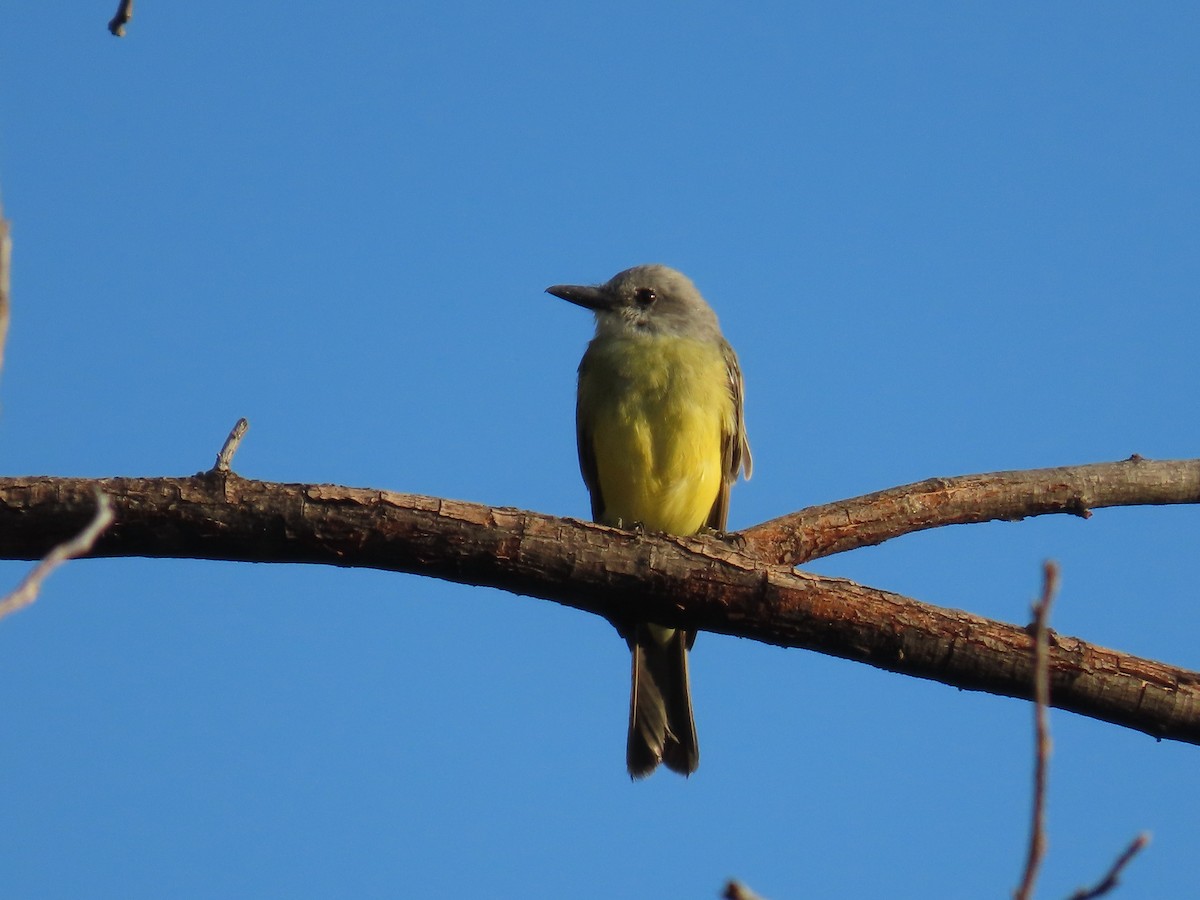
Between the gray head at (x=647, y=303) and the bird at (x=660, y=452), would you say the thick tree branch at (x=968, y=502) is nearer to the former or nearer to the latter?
the bird at (x=660, y=452)

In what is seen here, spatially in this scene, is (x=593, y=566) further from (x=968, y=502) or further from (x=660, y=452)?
(x=660, y=452)

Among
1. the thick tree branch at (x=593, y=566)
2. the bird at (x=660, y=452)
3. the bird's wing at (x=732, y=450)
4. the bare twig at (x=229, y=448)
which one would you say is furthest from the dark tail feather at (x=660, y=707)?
the bare twig at (x=229, y=448)

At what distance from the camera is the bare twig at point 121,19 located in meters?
2.95

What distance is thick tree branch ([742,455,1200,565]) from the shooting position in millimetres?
5848

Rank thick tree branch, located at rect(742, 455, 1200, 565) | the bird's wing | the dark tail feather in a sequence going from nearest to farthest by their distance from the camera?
thick tree branch, located at rect(742, 455, 1200, 565) → the dark tail feather → the bird's wing

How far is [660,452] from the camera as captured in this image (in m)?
7.14

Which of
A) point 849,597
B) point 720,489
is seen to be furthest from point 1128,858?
point 720,489

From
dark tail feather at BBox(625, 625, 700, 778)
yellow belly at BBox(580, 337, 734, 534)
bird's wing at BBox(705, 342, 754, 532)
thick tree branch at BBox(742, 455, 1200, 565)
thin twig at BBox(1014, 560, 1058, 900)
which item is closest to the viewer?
thin twig at BBox(1014, 560, 1058, 900)

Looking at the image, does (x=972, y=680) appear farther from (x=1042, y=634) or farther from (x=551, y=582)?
(x=1042, y=634)

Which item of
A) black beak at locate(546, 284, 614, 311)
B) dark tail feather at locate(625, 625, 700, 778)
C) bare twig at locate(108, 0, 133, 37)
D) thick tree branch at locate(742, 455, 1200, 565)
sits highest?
black beak at locate(546, 284, 614, 311)

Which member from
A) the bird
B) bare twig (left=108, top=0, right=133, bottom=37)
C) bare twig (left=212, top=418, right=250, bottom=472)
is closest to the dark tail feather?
the bird

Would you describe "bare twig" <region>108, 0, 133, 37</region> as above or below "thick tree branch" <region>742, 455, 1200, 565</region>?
below

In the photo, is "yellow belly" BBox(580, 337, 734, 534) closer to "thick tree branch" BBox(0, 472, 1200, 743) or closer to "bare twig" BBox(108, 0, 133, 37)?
"thick tree branch" BBox(0, 472, 1200, 743)

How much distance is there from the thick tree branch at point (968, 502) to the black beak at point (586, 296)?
112 inches
